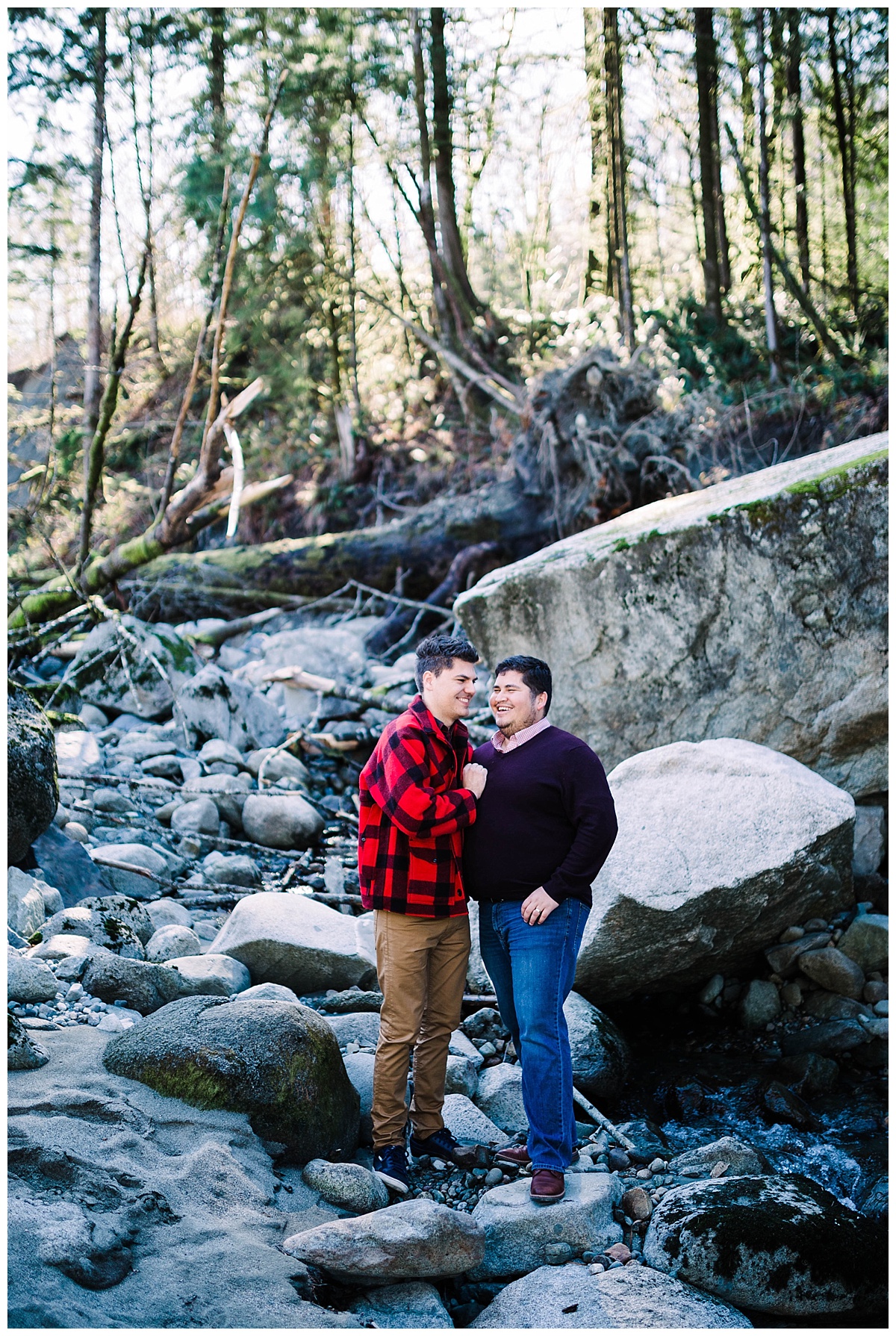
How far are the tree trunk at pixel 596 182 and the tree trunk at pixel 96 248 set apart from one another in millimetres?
8327

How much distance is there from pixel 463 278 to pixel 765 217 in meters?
5.01

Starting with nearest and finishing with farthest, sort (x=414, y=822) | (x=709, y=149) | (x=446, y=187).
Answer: (x=414, y=822)
(x=709, y=149)
(x=446, y=187)

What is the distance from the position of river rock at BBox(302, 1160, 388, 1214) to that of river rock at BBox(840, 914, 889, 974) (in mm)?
3248

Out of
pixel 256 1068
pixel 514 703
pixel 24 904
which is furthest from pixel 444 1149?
pixel 24 904

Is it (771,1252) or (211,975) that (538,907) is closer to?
(771,1252)

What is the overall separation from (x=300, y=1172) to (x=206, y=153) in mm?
14901

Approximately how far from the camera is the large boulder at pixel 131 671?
29.7ft

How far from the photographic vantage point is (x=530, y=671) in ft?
11.7

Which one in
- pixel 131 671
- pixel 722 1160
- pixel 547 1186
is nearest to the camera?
pixel 547 1186

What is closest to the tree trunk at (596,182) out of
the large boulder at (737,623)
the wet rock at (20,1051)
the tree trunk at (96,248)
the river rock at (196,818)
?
the tree trunk at (96,248)

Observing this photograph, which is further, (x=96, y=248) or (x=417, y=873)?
(x=96, y=248)

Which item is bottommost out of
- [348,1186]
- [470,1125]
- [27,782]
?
[470,1125]

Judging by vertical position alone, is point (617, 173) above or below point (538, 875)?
above

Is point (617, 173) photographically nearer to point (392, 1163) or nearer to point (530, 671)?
point (530, 671)
